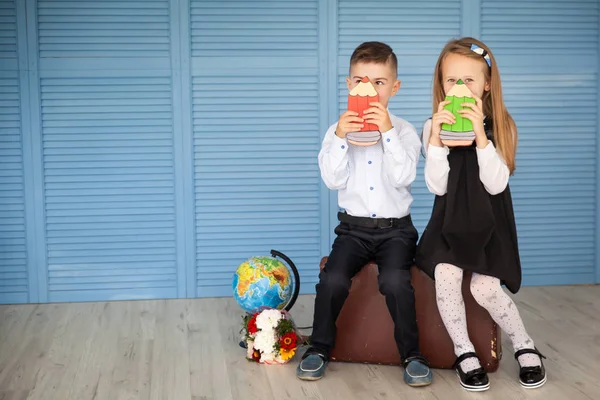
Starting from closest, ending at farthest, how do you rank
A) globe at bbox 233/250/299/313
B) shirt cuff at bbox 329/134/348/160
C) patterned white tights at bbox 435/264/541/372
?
patterned white tights at bbox 435/264/541/372 → shirt cuff at bbox 329/134/348/160 → globe at bbox 233/250/299/313

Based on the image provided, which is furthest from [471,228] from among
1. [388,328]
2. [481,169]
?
[388,328]

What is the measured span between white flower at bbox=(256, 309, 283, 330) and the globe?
0.44 feet

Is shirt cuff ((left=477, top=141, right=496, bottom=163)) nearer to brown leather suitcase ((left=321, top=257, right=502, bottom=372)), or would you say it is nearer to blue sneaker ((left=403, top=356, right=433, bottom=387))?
brown leather suitcase ((left=321, top=257, right=502, bottom=372))

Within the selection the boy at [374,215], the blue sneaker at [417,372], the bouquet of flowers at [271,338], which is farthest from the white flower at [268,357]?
the blue sneaker at [417,372]

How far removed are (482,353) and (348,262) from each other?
0.58 m

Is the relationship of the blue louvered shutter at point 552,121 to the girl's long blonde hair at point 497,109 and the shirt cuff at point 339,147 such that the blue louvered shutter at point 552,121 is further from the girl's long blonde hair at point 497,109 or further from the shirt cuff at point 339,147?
the shirt cuff at point 339,147

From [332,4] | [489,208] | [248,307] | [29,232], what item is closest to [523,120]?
[332,4]

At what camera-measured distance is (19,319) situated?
3.95 meters

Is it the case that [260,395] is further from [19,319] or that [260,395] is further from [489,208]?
[19,319]

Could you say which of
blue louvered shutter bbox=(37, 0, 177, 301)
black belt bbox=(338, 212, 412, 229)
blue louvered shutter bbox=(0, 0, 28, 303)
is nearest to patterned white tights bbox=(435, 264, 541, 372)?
black belt bbox=(338, 212, 412, 229)

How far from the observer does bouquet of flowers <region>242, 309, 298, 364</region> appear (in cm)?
327

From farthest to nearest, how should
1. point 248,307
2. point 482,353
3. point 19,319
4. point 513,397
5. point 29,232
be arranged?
1. point 29,232
2. point 19,319
3. point 248,307
4. point 482,353
5. point 513,397

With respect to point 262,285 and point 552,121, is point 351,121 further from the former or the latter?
point 552,121

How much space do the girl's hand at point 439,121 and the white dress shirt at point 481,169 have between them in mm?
22
